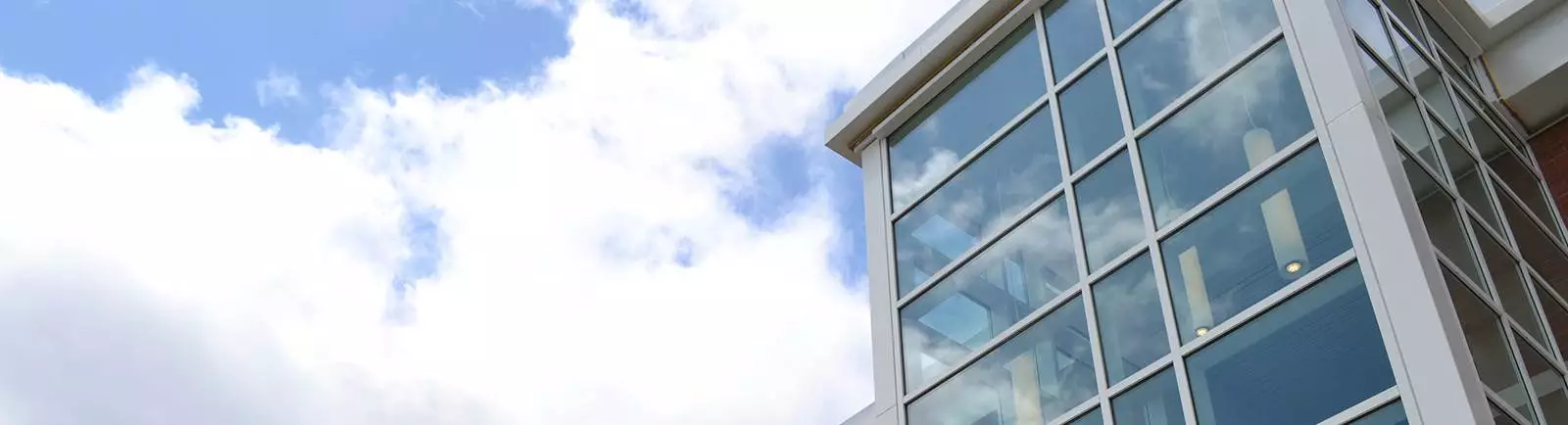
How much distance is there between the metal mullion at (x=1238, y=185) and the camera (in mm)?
12055

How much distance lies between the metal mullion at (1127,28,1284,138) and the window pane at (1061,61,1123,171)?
1.36 ft

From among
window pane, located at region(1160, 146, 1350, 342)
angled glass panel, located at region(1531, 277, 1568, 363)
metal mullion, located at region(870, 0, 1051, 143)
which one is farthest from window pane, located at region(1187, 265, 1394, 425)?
metal mullion, located at region(870, 0, 1051, 143)

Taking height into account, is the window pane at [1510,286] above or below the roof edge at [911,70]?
below

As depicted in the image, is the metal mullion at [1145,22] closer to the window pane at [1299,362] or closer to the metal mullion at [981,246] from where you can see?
the metal mullion at [981,246]

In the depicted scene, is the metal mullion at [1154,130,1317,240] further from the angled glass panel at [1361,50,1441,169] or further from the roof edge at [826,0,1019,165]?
the roof edge at [826,0,1019,165]

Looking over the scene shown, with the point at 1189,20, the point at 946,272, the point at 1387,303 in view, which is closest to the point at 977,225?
the point at 946,272

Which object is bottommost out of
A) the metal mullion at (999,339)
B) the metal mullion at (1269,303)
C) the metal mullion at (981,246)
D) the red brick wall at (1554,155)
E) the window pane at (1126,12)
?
the metal mullion at (1269,303)

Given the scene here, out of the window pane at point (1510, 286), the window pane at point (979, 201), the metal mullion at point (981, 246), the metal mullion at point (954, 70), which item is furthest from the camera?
the metal mullion at point (954, 70)

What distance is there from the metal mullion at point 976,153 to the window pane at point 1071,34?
40 cm

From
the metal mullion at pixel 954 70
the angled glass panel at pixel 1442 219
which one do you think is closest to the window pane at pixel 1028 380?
the angled glass panel at pixel 1442 219

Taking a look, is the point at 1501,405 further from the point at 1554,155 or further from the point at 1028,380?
the point at 1554,155

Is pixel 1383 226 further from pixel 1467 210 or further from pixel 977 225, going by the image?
pixel 977 225

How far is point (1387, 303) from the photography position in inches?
420

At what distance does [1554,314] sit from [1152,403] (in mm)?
3451
